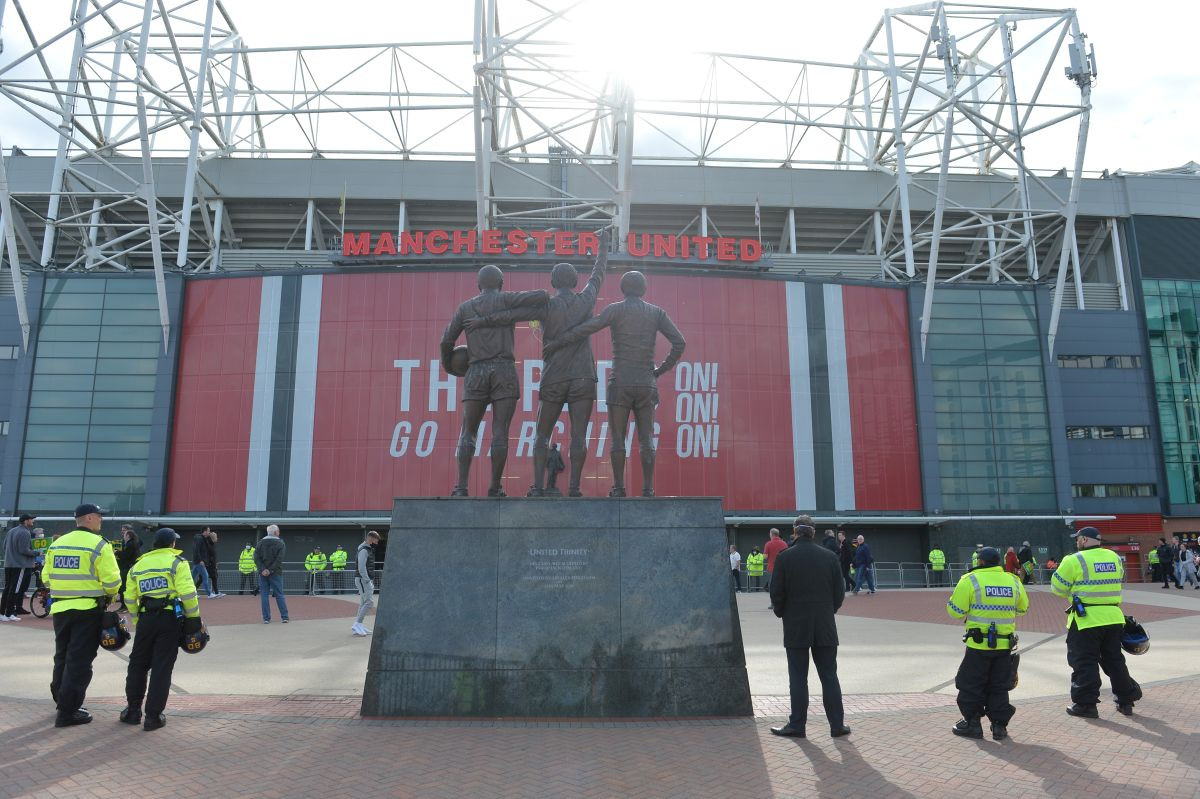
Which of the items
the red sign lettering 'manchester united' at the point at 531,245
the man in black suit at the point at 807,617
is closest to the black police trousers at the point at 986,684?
the man in black suit at the point at 807,617

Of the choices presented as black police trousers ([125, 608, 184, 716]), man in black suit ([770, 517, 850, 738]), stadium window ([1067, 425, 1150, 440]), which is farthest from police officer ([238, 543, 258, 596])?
stadium window ([1067, 425, 1150, 440])

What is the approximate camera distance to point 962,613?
22.6ft

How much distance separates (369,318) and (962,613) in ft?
84.9

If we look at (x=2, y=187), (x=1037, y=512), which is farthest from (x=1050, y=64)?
(x=2, y=187)

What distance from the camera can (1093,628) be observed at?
292 inches

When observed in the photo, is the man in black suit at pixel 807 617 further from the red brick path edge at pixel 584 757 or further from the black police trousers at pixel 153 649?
the black police trousers at pixel 153 649

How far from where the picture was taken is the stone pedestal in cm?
709

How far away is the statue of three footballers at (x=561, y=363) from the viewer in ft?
27.9

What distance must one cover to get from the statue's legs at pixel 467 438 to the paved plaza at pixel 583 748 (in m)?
2.44

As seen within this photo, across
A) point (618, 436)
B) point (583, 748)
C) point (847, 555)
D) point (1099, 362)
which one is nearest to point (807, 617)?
point (583, 748)

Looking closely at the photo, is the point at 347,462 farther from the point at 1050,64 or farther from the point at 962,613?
the point at 1050,64

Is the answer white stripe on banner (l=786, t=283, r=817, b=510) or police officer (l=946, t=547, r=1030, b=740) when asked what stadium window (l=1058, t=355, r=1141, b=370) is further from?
police officer (l=946, t=547, r=1030, b=740)

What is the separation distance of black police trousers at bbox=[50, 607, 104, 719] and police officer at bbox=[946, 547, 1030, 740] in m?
7.52

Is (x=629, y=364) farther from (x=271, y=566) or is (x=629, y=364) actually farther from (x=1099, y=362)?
(x=1099, y=362)
